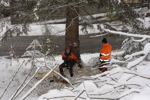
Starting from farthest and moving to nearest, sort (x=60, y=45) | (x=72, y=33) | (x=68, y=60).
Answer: (x=60, y=45), (x=72, y=33), (x=68, y=60)

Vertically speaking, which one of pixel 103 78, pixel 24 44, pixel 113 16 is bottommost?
pixel 24 44

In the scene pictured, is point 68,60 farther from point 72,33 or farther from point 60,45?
point 60,45

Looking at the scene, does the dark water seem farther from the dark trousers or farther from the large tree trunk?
the dark trousers

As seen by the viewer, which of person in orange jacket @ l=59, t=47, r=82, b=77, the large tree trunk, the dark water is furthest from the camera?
the dark water

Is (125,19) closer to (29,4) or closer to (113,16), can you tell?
(113,16)

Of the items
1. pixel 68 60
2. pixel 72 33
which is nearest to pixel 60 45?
pixel 72 33

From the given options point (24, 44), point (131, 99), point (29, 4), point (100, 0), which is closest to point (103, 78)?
point (131, 99)

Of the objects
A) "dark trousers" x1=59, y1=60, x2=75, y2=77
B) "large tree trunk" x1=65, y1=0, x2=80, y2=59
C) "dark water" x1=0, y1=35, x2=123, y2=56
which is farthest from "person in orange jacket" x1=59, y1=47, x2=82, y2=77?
"dark water" x1=0, y1=35, x2=123, y2=56

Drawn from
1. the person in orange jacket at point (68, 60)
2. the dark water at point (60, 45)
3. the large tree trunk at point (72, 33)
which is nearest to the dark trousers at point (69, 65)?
the person in orange jacket at point (68, 60)

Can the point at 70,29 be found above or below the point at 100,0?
below

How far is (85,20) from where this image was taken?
10.1m

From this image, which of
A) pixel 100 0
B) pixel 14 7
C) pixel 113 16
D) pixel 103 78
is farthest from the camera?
pixel 14 7

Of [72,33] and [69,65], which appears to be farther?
[72,33]

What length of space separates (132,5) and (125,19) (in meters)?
0.81
